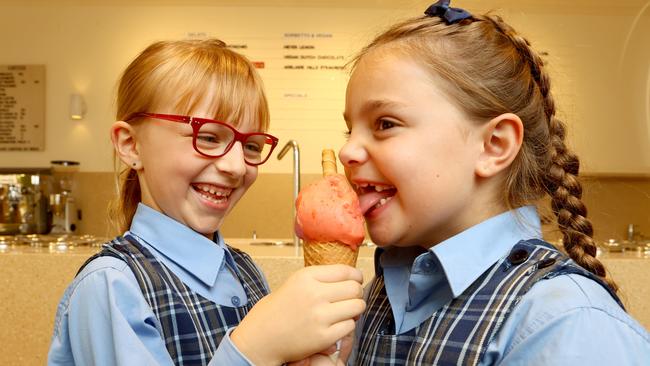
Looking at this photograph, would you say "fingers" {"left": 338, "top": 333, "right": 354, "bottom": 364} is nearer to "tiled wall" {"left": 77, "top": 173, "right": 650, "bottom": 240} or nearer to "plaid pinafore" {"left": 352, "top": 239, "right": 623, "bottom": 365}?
"plaid pinafore" {"left": 352, "top": 239, "right": 623, "bottom": 365}

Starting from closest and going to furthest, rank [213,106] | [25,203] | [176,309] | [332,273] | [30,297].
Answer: [332,273], [176,309], [213,106], [30,297], [25,203]

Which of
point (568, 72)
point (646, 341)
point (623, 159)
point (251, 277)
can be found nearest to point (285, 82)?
point (568, 72)

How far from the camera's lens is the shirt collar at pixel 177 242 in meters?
1.13

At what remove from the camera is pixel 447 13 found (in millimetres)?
975

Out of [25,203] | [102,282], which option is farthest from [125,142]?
[25,203]

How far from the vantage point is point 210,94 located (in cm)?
116

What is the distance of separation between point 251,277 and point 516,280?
27.8 inches

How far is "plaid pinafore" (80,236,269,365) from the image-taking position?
3.36ft

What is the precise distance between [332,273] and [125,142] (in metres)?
0.61

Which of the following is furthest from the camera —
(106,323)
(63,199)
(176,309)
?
(63,199)

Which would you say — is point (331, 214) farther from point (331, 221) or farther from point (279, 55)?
point (279, 55)

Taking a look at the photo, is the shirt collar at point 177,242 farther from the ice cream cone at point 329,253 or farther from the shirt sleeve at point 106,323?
the ice cream cone at point 329,253

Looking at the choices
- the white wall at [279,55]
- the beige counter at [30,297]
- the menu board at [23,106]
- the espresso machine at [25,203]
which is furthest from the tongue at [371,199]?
the menu board at [23,106]

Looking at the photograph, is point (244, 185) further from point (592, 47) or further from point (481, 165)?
point (592, 47)
